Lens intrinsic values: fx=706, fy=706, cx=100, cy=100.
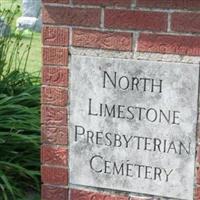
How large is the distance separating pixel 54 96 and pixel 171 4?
730mm

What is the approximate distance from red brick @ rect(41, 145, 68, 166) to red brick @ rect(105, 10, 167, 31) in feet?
2.20

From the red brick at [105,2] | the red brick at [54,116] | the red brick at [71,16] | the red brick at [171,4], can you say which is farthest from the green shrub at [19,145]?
the red brick at [171,4]

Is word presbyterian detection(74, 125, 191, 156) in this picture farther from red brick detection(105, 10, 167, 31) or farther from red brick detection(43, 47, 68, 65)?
red brick detection(105, 10, 167, 31)

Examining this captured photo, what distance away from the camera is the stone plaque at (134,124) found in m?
3.24

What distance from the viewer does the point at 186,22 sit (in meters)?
3.15

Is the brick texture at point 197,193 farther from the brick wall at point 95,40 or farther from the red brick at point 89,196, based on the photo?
the red brick at point 89,196

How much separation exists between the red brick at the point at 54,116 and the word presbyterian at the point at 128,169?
0.78 ft

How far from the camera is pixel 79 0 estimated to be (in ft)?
10.8

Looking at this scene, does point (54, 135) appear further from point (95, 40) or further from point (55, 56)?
point (95, 40)

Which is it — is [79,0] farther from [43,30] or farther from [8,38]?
[8,38]

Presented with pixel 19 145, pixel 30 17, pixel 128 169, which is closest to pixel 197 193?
pixel 128 169

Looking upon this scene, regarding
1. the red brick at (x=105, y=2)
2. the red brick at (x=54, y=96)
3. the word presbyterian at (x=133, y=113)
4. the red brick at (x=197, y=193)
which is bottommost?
the red brick at (x=197, y=193)

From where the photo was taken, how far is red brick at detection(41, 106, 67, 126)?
3.43m

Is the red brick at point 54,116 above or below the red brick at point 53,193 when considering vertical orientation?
above
